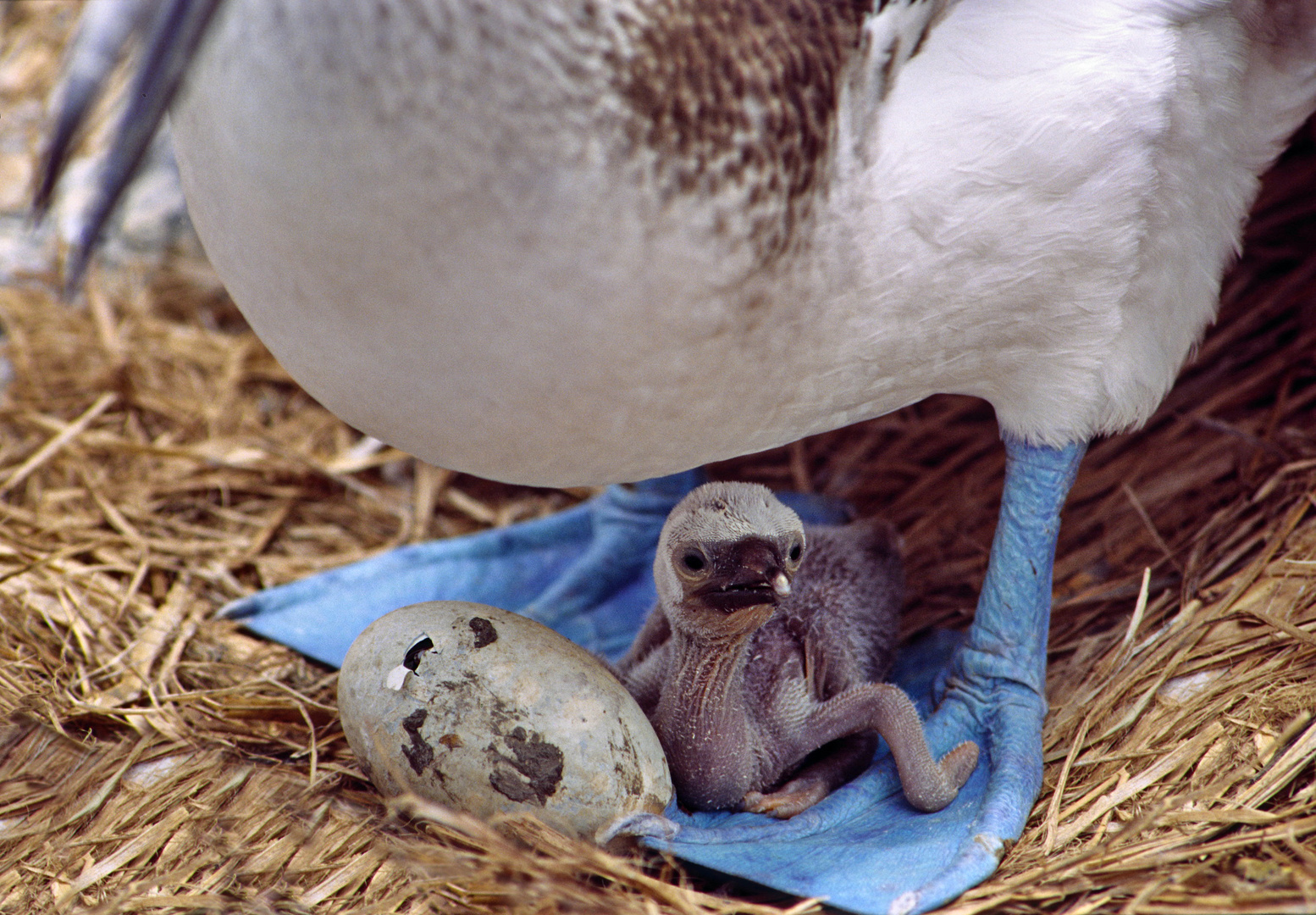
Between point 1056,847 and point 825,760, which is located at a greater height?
point 1056,847

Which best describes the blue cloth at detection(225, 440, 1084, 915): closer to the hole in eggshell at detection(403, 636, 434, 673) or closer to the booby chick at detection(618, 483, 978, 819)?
the booby chick at detection(618, 483, 978, 819)

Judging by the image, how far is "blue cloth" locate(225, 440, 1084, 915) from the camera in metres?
1.44

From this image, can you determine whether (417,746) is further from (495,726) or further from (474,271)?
(474,271)

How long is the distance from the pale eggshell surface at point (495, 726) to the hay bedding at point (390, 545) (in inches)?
2.4

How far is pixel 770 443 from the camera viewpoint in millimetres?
1454

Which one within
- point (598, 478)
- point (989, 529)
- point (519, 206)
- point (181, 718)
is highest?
point (519, 206)

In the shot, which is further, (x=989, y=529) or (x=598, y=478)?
(x=989, y=529)

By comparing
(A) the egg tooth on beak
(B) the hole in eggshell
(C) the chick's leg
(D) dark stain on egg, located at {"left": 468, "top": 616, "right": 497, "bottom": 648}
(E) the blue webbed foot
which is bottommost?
(C) the chick's leg

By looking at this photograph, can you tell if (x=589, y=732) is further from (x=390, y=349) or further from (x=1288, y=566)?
(x=1288, y=566)

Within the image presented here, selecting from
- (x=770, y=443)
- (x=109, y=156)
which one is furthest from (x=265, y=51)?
(x=770, y=443)

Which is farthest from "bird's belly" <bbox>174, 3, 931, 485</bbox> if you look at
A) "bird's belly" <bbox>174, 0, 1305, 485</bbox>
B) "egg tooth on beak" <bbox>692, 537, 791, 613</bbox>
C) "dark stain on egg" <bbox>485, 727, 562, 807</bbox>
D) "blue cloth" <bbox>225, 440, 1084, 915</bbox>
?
"blue cloth" <bbox>225, 440, 1084, 915</bbox>

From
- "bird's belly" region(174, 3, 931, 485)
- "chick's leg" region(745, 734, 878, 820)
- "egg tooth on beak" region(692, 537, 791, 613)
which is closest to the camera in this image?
"bird's belly" region(174, 3, 931, 485)

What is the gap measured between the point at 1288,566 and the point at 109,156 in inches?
64.0

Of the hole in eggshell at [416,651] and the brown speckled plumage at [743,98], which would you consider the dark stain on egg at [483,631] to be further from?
the brown speckled plumage at [743,98]
